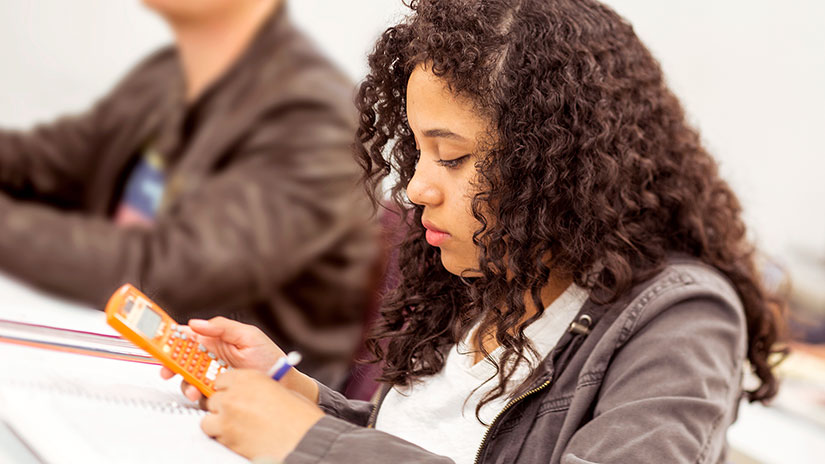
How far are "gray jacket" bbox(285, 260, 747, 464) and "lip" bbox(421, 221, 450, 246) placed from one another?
167 millimetres

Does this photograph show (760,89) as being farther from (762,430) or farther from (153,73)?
(153,73)

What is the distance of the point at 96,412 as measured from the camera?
0.66 m

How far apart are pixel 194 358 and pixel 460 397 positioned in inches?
11.3

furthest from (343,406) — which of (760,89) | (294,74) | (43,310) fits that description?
(760,89)

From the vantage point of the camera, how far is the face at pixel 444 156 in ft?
2.41

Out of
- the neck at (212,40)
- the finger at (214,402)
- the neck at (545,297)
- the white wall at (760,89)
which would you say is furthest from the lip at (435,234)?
the white wall at (760,89)

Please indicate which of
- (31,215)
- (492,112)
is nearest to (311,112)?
(31,215)

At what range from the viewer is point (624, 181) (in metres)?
0.81

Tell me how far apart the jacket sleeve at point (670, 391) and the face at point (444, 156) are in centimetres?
20

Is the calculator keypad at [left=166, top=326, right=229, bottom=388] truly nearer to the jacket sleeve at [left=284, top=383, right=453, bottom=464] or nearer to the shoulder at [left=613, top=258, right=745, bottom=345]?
the jacket sleeve at [left=284, top=383, right=453, bottom=464]

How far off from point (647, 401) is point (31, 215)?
1.17 metres

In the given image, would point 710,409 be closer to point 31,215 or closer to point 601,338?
point 601,338

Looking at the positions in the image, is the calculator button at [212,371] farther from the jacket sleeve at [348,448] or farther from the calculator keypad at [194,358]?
the jacket sleeve at [348,448]

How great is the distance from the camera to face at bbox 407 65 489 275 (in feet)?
2.41
